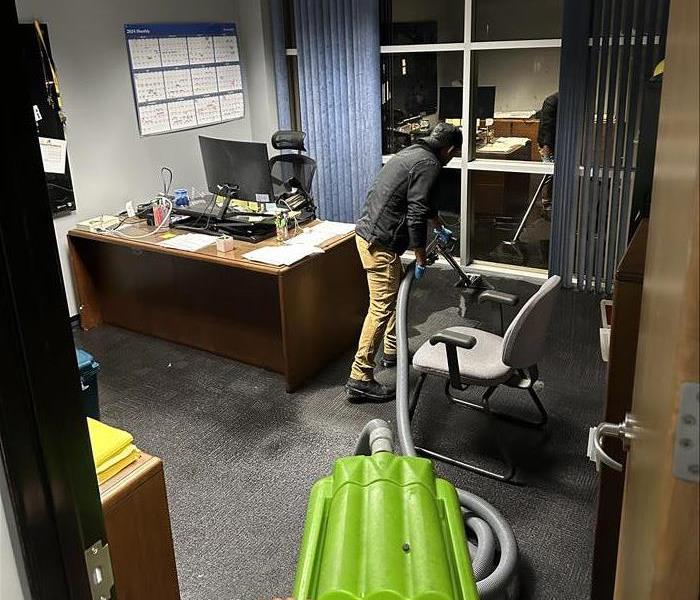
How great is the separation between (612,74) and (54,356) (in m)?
4.38

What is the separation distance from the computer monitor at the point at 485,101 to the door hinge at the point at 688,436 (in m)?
4.92

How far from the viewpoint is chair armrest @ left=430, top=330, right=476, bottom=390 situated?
273 centimetres

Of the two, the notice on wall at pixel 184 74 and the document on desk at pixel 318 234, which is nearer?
the document on desk at pixel 318 234

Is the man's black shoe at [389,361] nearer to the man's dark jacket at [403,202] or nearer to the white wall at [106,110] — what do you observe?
the man's dark jacket at [403,202]

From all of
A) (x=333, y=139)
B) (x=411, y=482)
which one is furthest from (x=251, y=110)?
(x=411, y=482)

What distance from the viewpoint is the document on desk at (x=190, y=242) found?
3.86 meters

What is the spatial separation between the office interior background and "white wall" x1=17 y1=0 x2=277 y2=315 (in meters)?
0.01

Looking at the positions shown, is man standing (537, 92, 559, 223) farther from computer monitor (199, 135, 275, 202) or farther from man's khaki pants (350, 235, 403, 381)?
computer monitor (199, 135, 275, 202)

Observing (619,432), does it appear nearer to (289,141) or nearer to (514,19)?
(289,141)

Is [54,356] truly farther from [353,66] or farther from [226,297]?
[353,66]

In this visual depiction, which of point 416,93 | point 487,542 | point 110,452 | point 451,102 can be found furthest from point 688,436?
point 416,93

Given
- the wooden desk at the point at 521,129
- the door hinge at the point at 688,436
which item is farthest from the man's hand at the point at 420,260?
the door hinge at the point at 688,436

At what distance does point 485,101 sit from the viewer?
5.29 m

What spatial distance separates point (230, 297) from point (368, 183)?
2079 mm
